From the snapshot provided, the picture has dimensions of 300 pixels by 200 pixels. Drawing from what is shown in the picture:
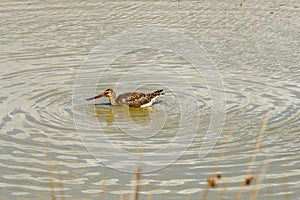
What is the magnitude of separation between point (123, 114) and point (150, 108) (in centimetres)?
53

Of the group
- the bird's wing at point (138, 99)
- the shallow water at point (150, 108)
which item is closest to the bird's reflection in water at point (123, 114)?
the shallow water at point (150, 108)

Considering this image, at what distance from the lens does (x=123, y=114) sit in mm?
13266

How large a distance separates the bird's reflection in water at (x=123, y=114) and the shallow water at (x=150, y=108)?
0.12 feet

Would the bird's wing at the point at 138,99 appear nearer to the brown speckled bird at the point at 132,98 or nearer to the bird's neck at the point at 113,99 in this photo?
the brown speckled bird at the point at 132,98

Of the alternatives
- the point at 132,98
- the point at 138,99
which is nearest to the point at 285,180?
the point at 138,99

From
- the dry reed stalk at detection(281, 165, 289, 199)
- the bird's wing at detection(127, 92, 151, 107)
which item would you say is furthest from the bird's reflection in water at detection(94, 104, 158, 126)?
the dry reed stalk at detection(281, 165, 289, 199)

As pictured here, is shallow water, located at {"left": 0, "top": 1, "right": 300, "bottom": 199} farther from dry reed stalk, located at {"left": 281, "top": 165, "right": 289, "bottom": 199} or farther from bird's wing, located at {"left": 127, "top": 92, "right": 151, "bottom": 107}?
bird's wing, located at {"left": 127, "top": 92, "right": 151, "bottom": 107}

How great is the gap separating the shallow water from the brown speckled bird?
0.55 feet

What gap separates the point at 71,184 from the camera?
930 cm

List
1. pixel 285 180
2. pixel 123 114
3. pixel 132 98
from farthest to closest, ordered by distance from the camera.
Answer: pixel 132 98 → pixel 123 114 → pixel 285 180

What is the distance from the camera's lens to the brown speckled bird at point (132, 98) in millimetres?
13312

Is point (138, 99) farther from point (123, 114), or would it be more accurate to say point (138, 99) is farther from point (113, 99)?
point (113, 99)

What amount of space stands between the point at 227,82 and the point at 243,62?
138cm

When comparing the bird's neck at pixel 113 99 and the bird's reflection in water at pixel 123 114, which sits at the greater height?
the bird's neck at pixel 113 99
